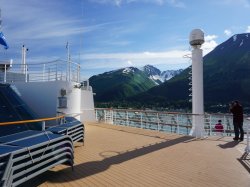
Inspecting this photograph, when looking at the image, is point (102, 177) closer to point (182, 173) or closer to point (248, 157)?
point (182, 173)

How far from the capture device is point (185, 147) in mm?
10484

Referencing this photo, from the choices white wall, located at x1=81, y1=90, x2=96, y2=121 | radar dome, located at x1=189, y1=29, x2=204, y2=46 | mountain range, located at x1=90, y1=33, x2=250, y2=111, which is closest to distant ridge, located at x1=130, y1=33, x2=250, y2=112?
mountain range, located at x1=90, y1=33, x2=250, y2=111

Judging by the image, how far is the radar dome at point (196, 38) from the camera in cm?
1406

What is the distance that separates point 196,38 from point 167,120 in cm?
439

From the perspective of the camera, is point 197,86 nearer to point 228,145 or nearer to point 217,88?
point 228,145

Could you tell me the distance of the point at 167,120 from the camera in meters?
16.1

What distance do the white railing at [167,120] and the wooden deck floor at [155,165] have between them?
7.09 feet

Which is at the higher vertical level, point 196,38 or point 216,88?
point 216,88

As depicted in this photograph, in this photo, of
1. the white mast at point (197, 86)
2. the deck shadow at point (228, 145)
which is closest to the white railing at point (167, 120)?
the white mast at point (197, 86)

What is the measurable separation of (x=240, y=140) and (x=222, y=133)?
2439mm

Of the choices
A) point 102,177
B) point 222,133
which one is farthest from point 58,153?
point 222,133

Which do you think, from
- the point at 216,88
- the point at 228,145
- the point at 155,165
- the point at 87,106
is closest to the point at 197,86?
the point at 228,145

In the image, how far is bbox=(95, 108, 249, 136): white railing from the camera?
14.0m

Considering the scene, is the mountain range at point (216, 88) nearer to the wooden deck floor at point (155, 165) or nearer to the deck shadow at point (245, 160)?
the wooden deck floor at point (155, 165)
